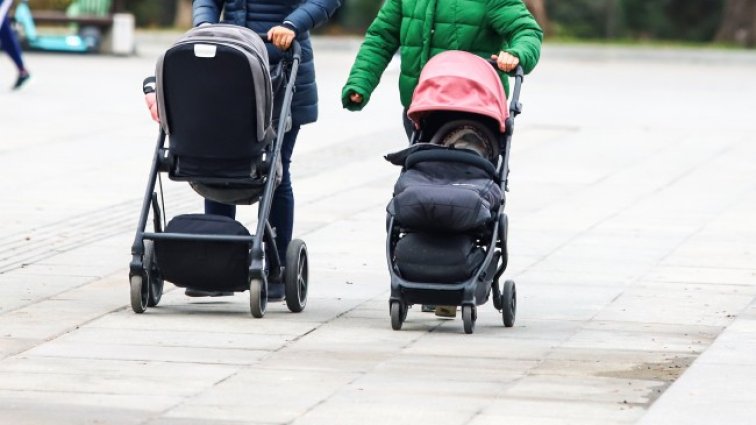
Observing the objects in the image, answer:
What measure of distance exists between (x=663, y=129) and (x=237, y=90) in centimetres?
1070

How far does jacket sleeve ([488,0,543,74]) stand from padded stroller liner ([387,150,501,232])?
0.60 meters

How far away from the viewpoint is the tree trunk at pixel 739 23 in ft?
119

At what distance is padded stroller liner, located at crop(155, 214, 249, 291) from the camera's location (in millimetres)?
8266

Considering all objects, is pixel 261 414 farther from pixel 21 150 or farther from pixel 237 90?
pixel 21 150

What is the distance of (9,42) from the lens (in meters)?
→ 20.7

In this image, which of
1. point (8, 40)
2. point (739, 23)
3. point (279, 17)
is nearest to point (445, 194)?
point (279, 17)

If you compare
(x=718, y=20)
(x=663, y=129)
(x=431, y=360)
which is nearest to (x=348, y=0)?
(x=718, y=20)

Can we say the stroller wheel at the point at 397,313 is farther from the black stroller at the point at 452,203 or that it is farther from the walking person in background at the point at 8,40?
the walking person in background at the point at 8,40

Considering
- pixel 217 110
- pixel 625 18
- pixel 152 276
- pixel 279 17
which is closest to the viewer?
pixel 217 110

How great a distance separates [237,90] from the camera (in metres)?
8.12

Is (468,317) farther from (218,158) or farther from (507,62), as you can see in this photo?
(218,158)

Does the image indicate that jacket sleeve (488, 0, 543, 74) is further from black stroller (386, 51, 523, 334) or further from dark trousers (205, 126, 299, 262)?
dark trousers (205, 126, 299, 262)

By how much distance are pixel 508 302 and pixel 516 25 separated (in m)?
1.25

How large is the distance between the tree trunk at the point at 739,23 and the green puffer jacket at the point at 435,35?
92.7 ft
